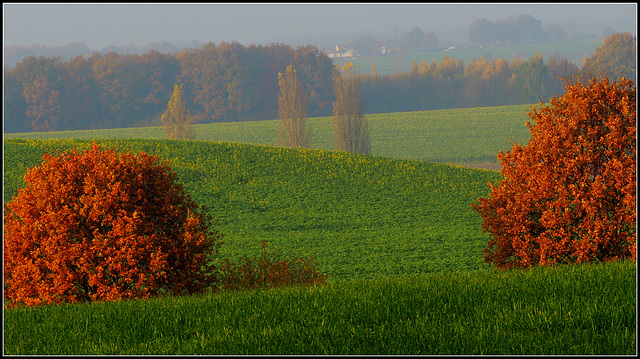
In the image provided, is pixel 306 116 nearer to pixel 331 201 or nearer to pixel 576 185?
pixel 331 201

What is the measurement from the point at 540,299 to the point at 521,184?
8.34 metres

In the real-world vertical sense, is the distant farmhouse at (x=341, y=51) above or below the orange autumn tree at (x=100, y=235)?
above

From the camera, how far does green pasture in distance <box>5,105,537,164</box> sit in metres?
82.5

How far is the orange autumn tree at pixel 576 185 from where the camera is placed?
14938 mm

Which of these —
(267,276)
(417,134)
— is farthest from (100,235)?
(417,134)

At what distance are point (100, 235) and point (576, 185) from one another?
442 inches

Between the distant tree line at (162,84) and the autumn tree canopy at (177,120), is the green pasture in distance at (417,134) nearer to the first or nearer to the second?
the distant tree line at (162,84)

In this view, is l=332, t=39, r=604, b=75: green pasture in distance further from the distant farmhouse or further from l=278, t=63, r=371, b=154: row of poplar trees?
the distant farmhouse

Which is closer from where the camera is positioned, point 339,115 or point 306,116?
point 339,115

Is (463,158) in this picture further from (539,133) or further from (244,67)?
(539,133)

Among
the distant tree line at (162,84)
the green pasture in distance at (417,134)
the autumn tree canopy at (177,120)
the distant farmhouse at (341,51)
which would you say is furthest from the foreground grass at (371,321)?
the distant tree line at (162,84)

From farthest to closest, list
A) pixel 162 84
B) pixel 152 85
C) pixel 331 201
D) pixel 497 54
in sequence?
pixel 152 85, pixel 162 84, pixel 497 54, pixel 331 201

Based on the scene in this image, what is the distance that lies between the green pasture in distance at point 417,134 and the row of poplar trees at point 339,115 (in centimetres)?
876

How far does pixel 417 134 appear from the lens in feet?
307
